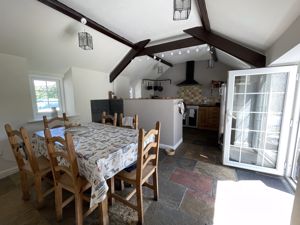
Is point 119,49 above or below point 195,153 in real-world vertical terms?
above

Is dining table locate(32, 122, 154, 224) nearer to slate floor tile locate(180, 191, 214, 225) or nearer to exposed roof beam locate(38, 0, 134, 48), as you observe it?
slate floor tile locate(180, 191, 214, 225)

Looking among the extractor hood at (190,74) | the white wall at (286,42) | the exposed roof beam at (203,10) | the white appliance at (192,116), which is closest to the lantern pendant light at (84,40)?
the exposed roof beam at (203,10)

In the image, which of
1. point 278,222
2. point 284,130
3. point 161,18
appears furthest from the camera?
point 161,18

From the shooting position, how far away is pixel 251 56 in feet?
7.98

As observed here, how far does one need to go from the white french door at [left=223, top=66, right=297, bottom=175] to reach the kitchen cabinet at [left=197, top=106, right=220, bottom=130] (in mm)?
2421

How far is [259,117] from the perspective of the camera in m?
2.39

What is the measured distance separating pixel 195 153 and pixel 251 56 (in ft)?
7.14

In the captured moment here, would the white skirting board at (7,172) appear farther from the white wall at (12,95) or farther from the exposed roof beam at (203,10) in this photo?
the exposed roof beam at (203,10)

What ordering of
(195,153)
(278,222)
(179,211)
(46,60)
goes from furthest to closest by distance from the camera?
1. (195,153)
2. (46,60)
3. (179,211)
4. (278,222)

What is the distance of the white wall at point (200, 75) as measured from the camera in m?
5.35

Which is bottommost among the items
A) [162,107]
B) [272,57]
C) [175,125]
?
[175,125]

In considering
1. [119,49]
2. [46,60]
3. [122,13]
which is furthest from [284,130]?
[46,60]

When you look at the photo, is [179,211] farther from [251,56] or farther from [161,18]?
[161,18]

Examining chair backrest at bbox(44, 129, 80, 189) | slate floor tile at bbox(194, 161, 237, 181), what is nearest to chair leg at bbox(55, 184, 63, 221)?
chair backrest at bbox(44, 129, 80, 189)
